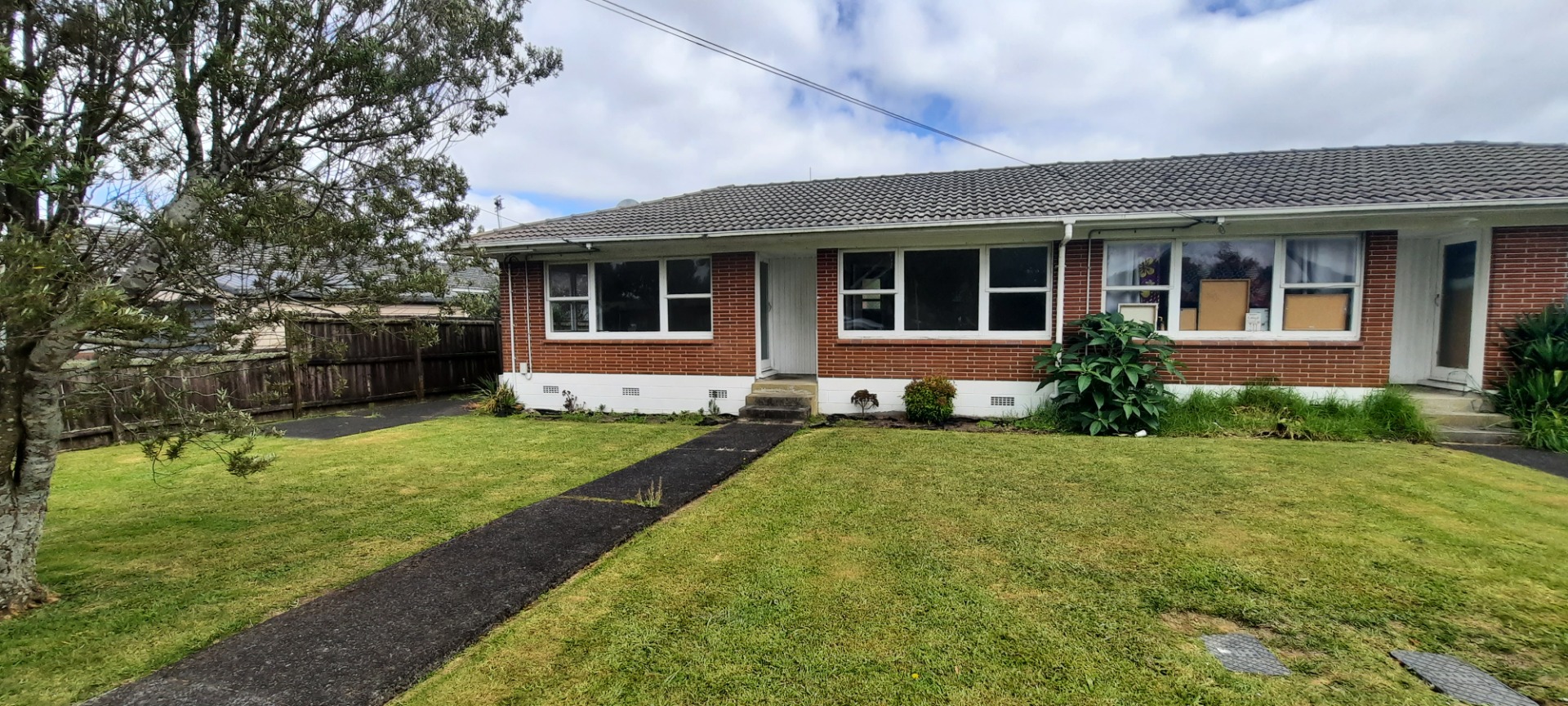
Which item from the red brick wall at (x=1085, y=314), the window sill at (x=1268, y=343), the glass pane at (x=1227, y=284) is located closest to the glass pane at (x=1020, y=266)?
the red brick wall at (x=1085, y=314)

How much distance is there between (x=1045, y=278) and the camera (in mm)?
8805

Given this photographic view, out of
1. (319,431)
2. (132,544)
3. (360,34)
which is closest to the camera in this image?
(360,34)

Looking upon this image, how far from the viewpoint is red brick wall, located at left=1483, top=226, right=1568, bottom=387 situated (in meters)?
7.46

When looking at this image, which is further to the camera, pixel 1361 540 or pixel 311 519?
pixel 311 519

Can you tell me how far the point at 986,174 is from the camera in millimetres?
12297

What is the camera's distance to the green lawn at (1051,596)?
99.2 inches

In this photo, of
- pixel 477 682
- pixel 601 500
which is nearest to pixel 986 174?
pixel 601 500

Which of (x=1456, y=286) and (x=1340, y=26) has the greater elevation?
(x=1340, y=26)

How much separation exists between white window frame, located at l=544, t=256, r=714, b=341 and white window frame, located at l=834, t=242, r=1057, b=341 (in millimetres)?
2236

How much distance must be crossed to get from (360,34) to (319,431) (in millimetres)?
7400

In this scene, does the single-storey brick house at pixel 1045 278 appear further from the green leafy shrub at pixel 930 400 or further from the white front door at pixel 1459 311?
the green leafy shrub at pixel 930 400

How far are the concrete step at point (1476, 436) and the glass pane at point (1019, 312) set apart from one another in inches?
184

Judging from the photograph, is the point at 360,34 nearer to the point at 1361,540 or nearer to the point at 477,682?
the point at 477,682

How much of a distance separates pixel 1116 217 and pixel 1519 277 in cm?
490
